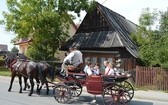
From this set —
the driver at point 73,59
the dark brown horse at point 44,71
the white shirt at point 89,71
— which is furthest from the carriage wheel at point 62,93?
the dark brown horse at point 44,71

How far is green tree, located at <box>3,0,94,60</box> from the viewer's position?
2670 cm

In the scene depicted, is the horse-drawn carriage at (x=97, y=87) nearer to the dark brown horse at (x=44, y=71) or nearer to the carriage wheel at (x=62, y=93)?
the carriage wheel at (x=62, y=93)

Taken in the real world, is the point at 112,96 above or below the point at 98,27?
below

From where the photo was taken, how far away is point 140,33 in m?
23.4

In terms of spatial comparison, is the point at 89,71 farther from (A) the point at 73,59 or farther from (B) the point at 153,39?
(B) the point at 153,39

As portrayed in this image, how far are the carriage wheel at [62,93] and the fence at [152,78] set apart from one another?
330 inches

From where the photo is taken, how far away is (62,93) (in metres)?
12.7

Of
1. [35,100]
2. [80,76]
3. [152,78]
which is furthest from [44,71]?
[152,78]

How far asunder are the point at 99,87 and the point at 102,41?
1450cm

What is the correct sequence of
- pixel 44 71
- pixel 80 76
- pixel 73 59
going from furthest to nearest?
pixel 44 71 → pixel 73 59 → pixel 80 76

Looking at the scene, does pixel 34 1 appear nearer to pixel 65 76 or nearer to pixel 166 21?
pixel 166 21

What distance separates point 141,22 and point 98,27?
213 inches

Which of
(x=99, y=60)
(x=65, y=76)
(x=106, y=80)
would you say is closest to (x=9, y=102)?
(x=65, y=76)

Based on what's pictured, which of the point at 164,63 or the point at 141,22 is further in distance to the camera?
the point at 141,22
